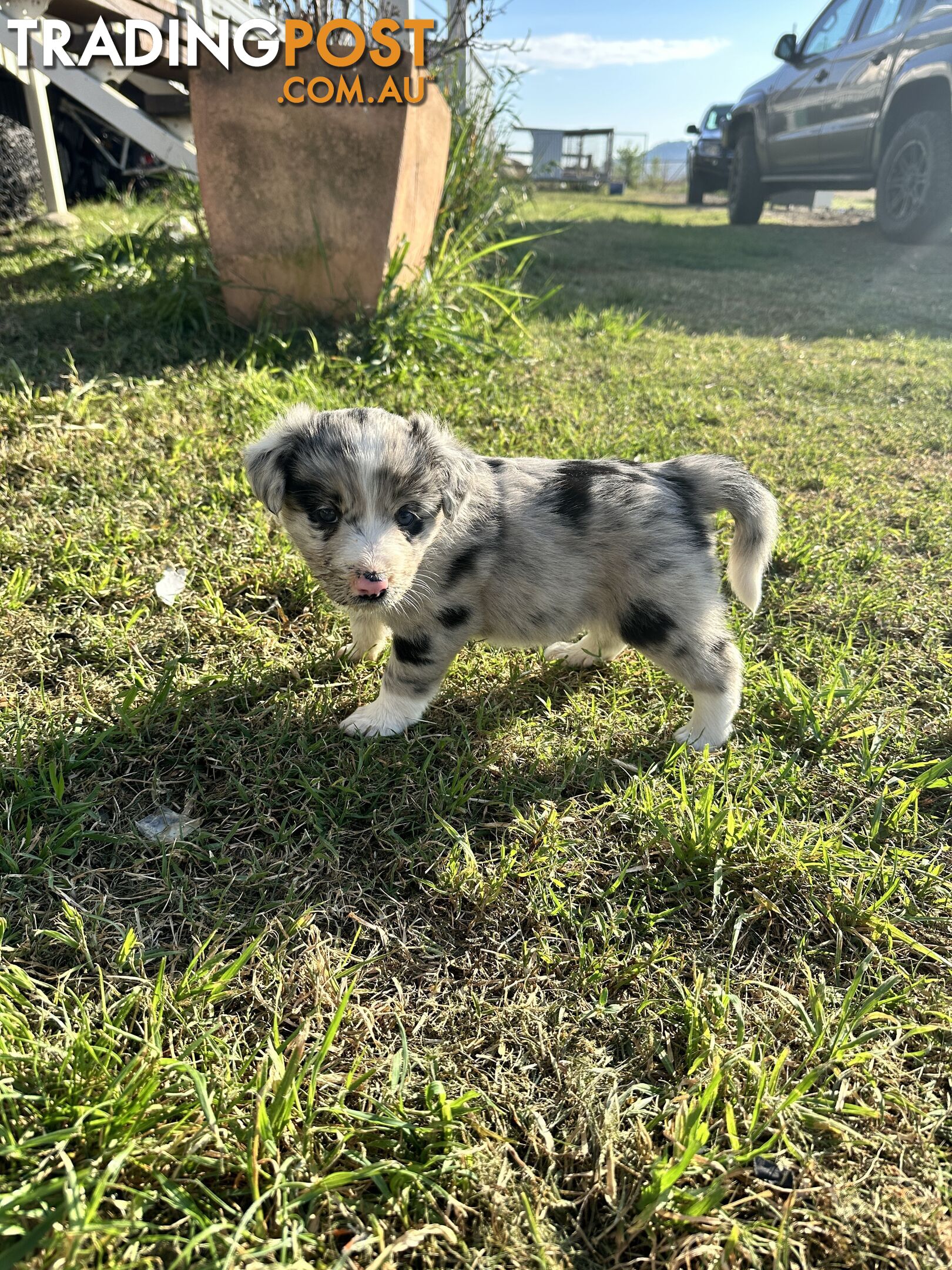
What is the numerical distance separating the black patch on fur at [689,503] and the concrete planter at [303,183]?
338cm

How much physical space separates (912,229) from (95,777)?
1222cm

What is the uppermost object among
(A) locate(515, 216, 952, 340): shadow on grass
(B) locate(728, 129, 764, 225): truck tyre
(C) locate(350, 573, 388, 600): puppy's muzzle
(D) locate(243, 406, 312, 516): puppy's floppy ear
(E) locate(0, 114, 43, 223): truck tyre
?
(B) locate(728, 129, 764, 225): truck tyre

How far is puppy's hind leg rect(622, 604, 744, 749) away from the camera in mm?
2510

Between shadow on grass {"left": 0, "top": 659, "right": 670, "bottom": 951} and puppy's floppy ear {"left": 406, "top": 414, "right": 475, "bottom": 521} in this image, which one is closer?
shadow on grass {"left": 0, "top": 659, "right": 670, "bottom": 951}

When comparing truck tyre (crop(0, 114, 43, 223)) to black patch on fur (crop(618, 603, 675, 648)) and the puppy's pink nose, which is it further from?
black patch on fur (crop(618, 603, 675, 648))

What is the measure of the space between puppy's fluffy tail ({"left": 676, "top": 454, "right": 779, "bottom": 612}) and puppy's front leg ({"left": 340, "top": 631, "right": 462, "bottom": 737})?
3.20 feet

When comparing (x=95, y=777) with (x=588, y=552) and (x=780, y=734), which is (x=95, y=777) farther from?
(x=780, y=734)

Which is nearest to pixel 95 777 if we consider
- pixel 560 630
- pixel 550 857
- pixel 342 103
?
pixel 550 857

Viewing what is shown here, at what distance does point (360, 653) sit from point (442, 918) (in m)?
1.22

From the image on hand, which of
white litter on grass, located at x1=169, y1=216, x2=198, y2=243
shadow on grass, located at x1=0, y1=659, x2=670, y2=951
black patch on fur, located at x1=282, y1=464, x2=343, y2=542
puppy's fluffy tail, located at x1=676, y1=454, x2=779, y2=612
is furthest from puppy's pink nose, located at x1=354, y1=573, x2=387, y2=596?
white litter on grass, located at x1=169, y1=216, x2=198, y2=243

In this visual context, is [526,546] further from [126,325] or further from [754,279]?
[754,279]

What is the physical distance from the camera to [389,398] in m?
4.75

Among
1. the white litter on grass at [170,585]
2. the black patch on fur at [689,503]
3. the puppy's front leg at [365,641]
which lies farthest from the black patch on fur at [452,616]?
the white litter on grass at [170,585]

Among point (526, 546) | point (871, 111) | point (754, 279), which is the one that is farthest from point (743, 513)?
point (871, 111)
